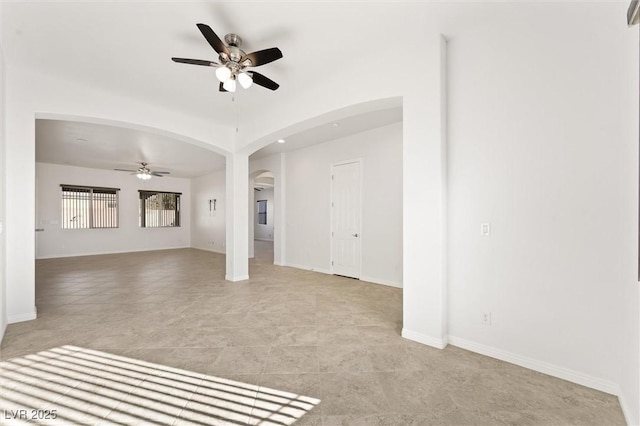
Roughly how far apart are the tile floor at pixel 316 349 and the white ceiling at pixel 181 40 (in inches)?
122

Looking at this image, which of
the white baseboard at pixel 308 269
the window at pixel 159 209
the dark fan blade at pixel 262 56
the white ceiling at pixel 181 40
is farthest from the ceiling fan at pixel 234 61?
the window at pixel 159 209

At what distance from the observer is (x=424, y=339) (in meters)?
2.68

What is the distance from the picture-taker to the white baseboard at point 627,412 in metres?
1.60

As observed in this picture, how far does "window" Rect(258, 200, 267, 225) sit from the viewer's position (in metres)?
15.0

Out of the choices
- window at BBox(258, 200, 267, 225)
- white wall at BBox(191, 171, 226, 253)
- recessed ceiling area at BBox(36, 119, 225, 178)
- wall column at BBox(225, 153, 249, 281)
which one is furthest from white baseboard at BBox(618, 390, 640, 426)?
window at BBox(258, 200, 267, 225)

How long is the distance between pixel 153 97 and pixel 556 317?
17.8 feet

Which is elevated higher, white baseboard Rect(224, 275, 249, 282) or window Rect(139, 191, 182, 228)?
window Rect(139, 191, 182, 228)

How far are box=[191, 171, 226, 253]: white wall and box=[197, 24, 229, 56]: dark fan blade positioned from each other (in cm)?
761

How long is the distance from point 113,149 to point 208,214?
4187mm

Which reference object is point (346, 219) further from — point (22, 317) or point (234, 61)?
point (22, 317)

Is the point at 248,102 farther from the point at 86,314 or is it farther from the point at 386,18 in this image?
the point at 86,314

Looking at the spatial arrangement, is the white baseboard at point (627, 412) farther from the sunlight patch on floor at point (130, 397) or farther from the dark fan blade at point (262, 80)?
the dark fan blade at point (262, 80)

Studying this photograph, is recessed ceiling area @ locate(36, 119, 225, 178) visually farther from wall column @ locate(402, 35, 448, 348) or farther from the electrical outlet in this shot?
the electrical outlet

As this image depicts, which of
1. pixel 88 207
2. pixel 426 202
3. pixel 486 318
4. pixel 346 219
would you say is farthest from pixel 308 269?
pixel 88 207
